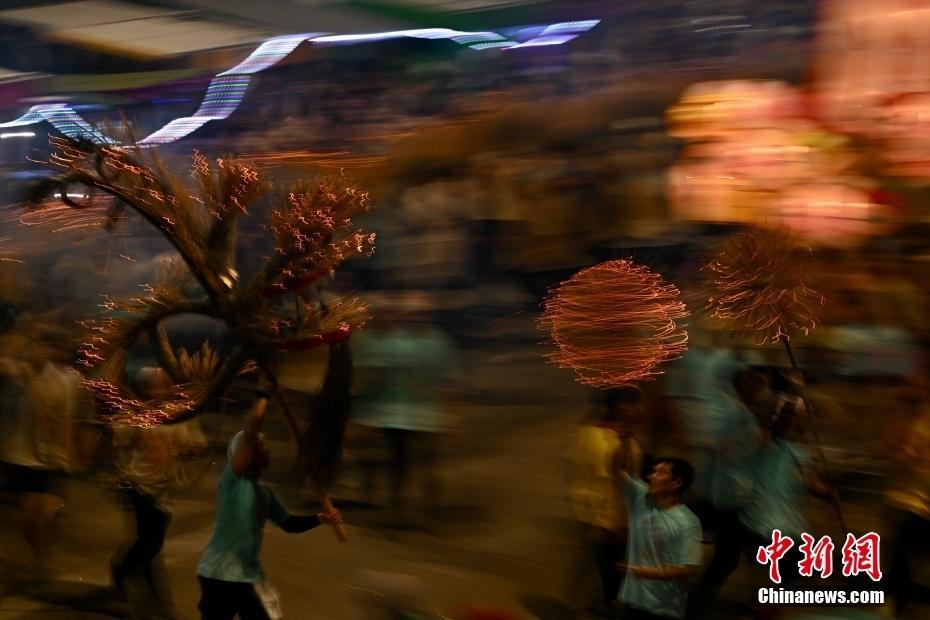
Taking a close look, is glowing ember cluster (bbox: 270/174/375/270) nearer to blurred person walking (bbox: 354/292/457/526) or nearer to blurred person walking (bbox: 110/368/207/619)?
blurred person walking (bbox: 354/292/457/526)

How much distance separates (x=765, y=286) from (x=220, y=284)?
59.1 inches

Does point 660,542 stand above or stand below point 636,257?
below

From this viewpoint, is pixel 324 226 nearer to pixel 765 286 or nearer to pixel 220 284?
pixel 220 284

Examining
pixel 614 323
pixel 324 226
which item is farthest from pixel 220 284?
pixel 614 323

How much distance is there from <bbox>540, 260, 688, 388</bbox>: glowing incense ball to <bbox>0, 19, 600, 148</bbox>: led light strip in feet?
1.97

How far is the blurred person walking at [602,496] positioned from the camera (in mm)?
2621

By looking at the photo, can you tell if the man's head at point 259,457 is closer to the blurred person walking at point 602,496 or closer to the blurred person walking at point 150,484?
the blurred person walking at point 150,484

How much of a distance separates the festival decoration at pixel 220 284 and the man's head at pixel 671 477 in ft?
2.93

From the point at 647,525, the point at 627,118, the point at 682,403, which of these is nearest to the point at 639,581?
the point at 647,525

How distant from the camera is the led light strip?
107 inches

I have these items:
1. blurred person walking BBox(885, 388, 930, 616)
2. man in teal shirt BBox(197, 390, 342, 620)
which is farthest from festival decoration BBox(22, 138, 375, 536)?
blurred person walking BBox(885, 388, 930, 616)

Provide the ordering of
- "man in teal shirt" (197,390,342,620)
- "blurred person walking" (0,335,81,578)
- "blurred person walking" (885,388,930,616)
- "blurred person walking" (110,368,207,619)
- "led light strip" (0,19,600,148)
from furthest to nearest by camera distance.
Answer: "blurred person walking" (0,335,81,578), "blurred person walking" (110,368,207,619), "man in teal shirt" (197,390,342,620), "led light strip" (0,19,600,148), "blurred person walking" (885,388,930,616)

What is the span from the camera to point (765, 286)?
8.00ft

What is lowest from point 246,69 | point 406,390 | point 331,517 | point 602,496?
point 331,517
